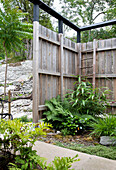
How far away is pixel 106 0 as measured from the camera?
8.31m

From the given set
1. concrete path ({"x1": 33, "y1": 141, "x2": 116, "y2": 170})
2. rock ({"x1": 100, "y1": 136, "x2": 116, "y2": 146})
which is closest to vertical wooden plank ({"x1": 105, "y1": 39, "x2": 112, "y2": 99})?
rock ({"x1": 100, "y1": 136, "x2": 116, "y2": 146})

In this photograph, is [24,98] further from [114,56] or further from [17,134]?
[17,134]

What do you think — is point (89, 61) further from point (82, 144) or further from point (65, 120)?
point (82, 144)

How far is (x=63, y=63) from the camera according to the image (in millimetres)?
3895

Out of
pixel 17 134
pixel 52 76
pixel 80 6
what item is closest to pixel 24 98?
pixel 52 76

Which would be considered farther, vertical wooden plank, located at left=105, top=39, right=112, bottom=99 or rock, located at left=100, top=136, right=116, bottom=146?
vertical wooden plank, located at left=105, top=39, right=112, bottom=99

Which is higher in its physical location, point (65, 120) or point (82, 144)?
point (65, 120)

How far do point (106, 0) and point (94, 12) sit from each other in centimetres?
94

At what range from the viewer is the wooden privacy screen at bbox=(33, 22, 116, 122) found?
3.10 m

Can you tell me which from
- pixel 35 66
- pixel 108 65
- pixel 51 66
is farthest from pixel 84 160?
pixel 108 65

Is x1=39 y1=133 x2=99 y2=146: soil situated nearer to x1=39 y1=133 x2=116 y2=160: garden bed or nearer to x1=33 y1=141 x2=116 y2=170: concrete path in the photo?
x1=39 y1=133 x2=116 y2=160: garden bed

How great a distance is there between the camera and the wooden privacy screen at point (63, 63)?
3096 mm

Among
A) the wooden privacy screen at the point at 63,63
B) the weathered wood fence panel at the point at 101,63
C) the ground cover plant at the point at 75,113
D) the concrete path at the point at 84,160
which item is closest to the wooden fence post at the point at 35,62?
the wooden privacy screen at the point at 63,63

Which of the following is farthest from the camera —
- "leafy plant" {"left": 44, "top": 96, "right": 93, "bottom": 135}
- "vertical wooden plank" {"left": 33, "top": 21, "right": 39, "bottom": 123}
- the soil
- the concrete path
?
"vertical wooden plank" {"left": 33, "top": 21, "right": 39, "bottom": 123}
